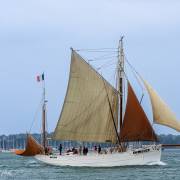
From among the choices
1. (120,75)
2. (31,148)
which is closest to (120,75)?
(120,75)

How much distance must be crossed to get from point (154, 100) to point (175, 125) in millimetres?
3133

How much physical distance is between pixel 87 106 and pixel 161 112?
25.1 ft

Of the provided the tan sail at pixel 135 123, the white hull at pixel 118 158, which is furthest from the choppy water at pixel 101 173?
the tan sail at pixel 135 123

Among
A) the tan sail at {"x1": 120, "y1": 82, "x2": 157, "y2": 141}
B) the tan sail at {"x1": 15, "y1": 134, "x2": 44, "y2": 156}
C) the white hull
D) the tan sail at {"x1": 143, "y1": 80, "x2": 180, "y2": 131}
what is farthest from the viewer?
the tan sail at {"x1": 15, "y1": 134, "x2": 44, "y2": 156}

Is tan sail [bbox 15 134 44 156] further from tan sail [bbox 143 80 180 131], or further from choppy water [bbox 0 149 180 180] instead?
tan sail [bbox 143 80 180 131]

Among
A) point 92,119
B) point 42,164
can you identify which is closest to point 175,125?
point 92,119

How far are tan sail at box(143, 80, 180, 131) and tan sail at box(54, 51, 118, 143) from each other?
459cm

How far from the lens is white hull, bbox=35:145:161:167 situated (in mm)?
91562

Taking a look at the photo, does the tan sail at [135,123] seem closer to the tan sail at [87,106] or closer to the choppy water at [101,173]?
the tan sail at [87,106]

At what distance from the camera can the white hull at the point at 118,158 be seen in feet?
300

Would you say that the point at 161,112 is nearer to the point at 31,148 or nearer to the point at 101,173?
the point at 101,173

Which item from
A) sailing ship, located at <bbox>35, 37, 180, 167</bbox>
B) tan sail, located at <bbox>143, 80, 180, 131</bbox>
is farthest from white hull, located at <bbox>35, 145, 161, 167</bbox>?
tan sail, located at <bbox>143, 80, 180, 131</bbox>

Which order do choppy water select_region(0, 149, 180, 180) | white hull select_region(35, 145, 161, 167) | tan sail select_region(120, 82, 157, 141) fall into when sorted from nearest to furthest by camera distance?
choppy water select_region(0, 149, 180, 180) → tan sail select_region(120, 82, 157, 141) → white hull select_region(35, 145, 161, 167)

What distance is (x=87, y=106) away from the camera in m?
92.6
